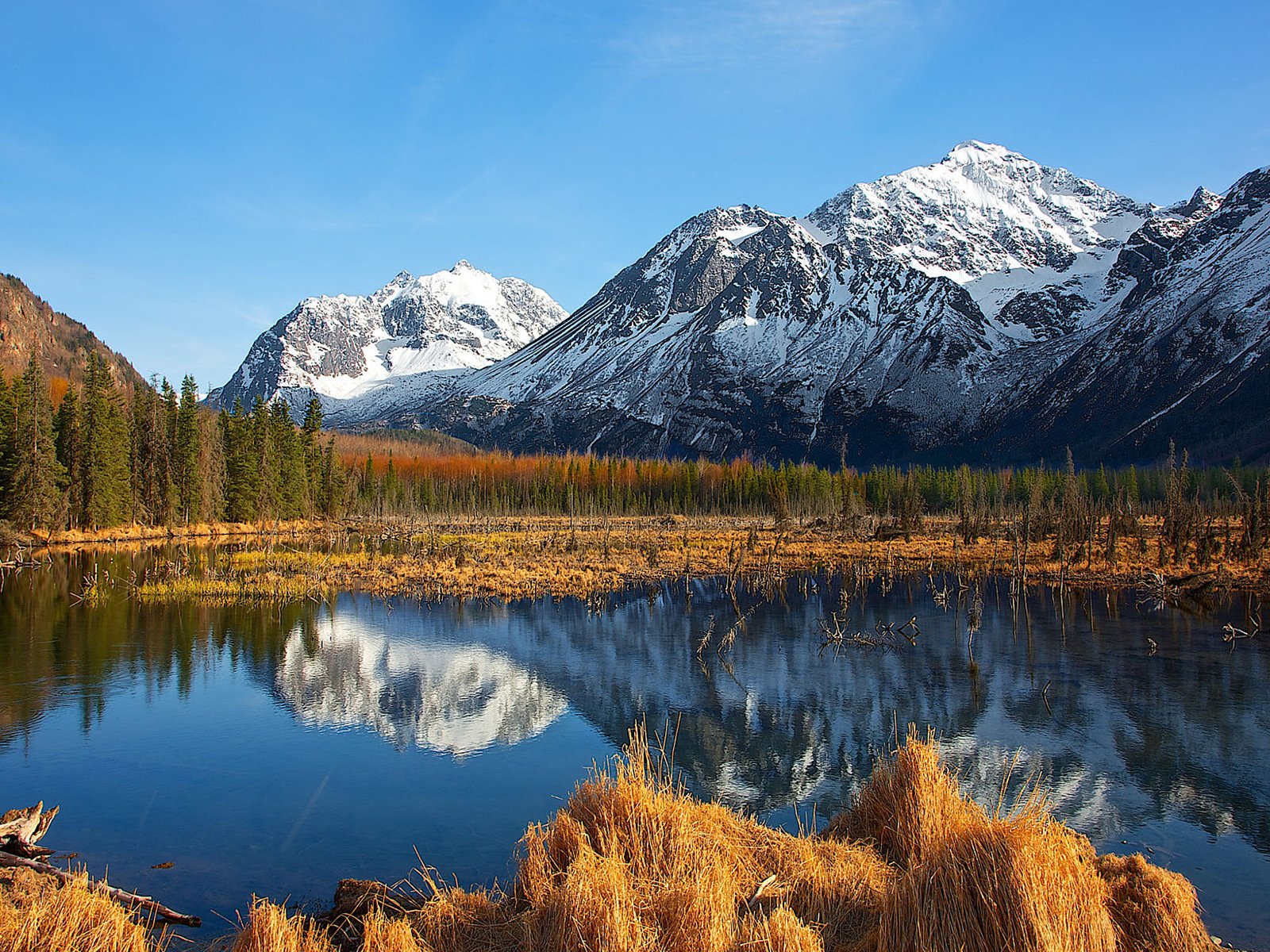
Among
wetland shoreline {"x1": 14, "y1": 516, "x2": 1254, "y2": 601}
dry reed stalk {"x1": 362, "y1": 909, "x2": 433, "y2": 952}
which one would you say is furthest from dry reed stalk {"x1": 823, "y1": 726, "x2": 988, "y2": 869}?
wetland shoreline {"x1": 14, "y1": 516, "x2": 1254, "y2": 601}

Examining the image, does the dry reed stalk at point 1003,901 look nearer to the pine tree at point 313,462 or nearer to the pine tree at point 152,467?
the pine tree at point 152,467

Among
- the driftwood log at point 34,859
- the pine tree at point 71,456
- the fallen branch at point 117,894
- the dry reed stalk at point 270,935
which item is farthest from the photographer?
the pine tree at point 71,456

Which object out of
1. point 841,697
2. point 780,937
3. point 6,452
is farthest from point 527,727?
point 6,452

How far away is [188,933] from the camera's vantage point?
338 inches

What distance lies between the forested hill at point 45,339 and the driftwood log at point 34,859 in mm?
150069

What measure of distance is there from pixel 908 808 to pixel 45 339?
195 metres

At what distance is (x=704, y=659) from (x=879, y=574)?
21.8 meters

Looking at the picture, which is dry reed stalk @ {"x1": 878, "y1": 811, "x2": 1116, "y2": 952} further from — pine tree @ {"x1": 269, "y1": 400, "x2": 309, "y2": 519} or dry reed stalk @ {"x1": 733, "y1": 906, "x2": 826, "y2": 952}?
pine tree @ {"x1": 269, "y1": 400, "x2": 309, "y2": 519}

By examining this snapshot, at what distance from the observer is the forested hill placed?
14262cm

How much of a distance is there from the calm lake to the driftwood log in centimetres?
49

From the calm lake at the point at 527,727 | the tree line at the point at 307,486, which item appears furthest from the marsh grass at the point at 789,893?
the tree line at the point at 307,486

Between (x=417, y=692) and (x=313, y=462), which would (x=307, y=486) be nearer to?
(x=313, y=462)

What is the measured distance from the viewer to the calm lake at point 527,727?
36.4 feet

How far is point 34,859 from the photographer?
8164mm
